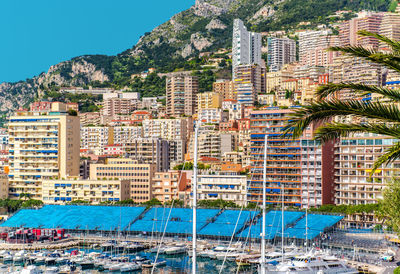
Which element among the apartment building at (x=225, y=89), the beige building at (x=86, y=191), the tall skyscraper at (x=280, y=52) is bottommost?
the beige building at (x=86, y=191)

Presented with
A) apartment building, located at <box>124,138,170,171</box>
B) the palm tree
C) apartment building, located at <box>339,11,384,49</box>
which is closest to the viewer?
the palm tree

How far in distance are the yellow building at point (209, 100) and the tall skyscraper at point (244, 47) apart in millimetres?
24780

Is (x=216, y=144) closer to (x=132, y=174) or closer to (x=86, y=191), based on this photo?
(x=132, y=174)

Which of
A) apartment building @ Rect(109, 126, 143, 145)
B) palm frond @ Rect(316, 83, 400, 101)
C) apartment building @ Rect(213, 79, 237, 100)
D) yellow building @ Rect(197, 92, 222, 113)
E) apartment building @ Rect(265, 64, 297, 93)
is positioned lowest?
palm frond @ Rect(316, 83, 400, 101)

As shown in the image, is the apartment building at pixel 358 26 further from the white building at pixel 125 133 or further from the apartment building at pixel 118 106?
the apartment building at pixel 118 106

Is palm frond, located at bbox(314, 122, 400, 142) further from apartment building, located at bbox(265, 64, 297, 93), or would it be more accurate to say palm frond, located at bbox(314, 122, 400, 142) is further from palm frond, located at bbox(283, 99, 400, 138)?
apartment building, located at bbox(265, 64, 297, 93)

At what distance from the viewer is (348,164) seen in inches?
2943

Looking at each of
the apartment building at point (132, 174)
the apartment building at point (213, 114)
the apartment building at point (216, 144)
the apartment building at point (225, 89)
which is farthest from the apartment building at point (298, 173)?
the apartment building at point (225, 89)

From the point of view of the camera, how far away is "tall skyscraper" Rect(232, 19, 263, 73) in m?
172

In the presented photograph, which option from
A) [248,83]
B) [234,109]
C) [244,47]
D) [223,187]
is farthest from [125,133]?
[223,187]

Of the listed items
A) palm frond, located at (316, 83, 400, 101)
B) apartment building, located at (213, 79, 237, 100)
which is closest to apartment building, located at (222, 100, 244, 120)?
apartment building, located at (213, 79, 237, 100)

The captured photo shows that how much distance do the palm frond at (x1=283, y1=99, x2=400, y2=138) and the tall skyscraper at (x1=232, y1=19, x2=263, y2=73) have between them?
522 ft

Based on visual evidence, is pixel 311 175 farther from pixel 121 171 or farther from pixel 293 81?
pixel 293 81

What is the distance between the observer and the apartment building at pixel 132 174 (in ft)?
293
